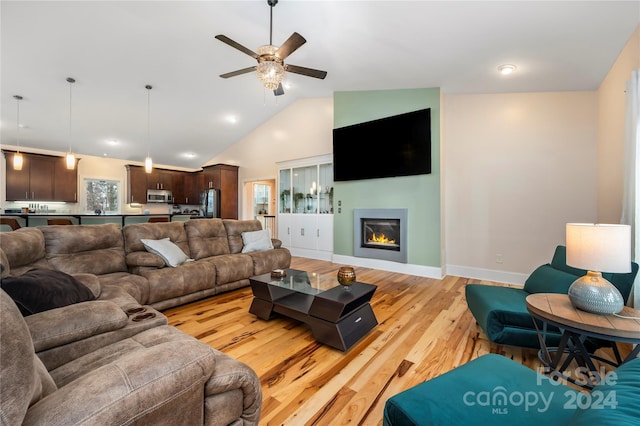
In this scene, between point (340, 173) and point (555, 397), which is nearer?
point (555, 397)

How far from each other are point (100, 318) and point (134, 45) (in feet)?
13.3

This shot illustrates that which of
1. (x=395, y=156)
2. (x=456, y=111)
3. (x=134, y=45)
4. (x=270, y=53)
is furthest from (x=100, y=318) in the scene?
(x=456, y=111)

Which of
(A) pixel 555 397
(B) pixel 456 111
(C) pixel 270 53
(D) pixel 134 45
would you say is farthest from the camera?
(B) pixel 456 111

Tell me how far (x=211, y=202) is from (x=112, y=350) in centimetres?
693

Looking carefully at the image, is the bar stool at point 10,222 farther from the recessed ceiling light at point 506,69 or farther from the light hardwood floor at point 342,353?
the recessed ceiling light at point 506,69

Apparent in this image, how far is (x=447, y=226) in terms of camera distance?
4484mm

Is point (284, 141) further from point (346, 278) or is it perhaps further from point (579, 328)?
point (579, 328)

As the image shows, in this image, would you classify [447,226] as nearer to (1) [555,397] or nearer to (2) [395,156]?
(2) [395,156]

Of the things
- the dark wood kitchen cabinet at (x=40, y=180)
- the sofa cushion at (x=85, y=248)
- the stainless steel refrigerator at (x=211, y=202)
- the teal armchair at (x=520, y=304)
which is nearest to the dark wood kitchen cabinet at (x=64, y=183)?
the dark wood kitchen cabinet at (x=40, y=180)

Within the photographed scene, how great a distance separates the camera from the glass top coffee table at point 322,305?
2.13 metres

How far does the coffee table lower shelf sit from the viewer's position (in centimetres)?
212

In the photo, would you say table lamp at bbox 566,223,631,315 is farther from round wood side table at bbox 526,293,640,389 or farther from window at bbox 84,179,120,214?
window at bbox 84,179,120,214

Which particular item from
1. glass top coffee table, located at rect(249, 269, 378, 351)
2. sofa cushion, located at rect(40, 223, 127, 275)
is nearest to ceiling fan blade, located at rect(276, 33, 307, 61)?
glass top coffee table, located at rect(249, 269, 378, 351)

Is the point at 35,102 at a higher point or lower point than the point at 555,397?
higher
